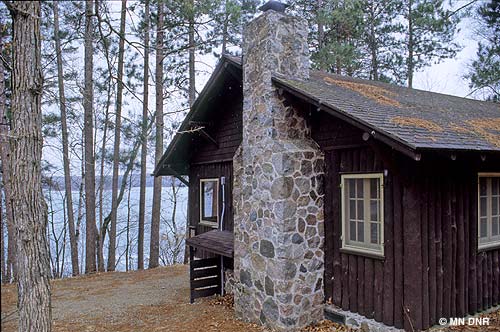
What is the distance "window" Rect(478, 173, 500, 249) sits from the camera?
6069 mm

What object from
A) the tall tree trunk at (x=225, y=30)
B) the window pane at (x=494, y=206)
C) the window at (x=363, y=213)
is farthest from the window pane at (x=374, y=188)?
the tall tree trunk at (x=225, y=30)

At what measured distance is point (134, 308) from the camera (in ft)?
25.5

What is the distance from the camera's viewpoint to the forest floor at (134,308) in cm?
648

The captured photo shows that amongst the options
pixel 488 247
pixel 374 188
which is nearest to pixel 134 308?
pixel 374 188

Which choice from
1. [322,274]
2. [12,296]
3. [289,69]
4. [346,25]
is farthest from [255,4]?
[12,296]

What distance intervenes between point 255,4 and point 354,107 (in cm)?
875

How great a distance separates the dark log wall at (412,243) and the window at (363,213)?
0.11 meters

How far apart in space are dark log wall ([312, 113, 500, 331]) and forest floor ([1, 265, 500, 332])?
0.64 metres

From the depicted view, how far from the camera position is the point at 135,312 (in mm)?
7480

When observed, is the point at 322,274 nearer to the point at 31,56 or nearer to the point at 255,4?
the point at 31,56

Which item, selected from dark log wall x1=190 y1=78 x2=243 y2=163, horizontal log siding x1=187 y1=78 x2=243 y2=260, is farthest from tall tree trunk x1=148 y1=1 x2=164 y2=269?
dark log wall x1=190 y1=78 x2=243 y2=163

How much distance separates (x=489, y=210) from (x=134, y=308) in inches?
251

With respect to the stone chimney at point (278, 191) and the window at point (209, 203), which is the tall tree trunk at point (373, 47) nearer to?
the window at point (209, 203)

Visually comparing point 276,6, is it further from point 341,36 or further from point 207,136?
point 341,36
